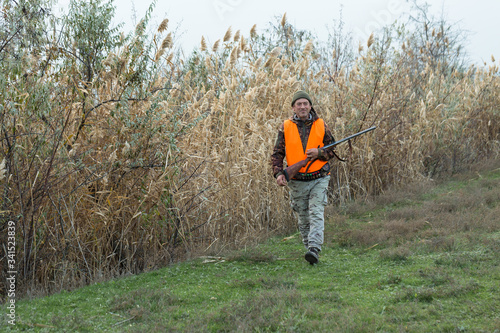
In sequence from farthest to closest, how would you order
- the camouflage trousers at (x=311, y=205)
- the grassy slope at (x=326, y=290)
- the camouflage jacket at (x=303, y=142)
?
the camouflage jacket at (x=303, y=142) < the camouflage trousers at (x=311, y=205) < the grassy slope at (x=326, y=290)

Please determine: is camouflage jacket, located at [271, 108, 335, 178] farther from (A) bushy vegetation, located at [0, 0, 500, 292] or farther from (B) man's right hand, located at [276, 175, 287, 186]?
(A) bushy vegetation, located at [0, 0, 500, 292]

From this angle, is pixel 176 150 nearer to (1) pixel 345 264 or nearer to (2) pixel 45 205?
(2) pixel 45 205

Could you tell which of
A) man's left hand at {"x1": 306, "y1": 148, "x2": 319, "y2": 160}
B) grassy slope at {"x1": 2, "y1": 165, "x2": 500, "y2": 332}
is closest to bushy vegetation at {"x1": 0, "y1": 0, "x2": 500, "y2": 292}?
grassy slope at {"x1": 2, "y1": 165, "x2": 500, "y2": 332}

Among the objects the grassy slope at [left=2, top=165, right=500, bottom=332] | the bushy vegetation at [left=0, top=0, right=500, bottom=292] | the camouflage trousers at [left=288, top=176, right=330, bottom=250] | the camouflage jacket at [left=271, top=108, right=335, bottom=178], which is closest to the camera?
the grassy slope at [left=2, top=165, right=500, bottom=332]

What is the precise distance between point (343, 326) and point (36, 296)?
2671mm

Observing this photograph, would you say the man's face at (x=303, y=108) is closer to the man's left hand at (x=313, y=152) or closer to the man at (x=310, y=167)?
the man at (x=310, y=167)

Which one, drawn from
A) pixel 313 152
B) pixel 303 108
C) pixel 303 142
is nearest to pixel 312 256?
pixel 313 152

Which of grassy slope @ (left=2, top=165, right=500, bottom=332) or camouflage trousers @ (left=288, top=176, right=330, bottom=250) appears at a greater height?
camouflage trousers @ (left=288, top=176, right=330, bottom=250)

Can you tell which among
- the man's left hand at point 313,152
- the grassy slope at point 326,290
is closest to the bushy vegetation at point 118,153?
the grassy slope at point 326,290

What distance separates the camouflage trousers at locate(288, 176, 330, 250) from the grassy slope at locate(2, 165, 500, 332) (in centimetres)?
30

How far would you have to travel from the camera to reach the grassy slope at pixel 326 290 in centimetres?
351

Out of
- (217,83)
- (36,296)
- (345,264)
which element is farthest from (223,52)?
(36,296)

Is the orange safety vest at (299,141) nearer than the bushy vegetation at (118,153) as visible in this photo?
No

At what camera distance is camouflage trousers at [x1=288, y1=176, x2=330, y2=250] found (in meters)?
5.25
